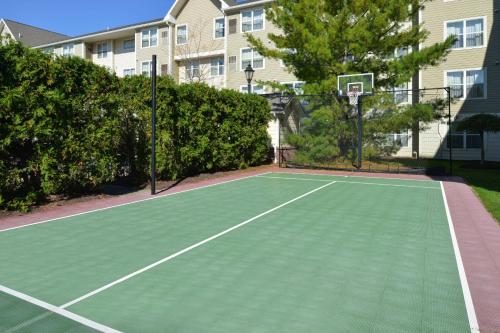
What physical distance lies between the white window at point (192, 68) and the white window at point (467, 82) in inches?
807

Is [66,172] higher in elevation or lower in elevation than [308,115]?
lower

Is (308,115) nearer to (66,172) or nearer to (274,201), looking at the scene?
(274,201)

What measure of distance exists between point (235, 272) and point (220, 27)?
3180 cm

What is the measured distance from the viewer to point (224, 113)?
55.4 feet

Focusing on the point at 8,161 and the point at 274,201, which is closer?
the point at 8,161

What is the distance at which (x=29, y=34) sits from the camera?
46250 mm

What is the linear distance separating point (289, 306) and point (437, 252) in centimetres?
307

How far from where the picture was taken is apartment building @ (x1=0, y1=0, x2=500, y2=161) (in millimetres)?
23766

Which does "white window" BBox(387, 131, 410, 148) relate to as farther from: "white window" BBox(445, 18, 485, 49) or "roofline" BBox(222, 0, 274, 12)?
"roofline" BBox(222, 0, 274, 12)

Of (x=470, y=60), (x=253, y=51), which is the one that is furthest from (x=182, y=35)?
(x=470, y=60)

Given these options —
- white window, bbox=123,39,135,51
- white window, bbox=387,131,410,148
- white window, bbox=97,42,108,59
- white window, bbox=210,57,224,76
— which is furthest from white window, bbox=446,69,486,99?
white window, bbox=97,42,108,59

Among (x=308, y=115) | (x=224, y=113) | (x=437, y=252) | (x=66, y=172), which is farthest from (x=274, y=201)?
(x=308, y=115)

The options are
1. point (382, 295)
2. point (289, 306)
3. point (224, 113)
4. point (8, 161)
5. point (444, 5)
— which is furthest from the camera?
point (444, 5)

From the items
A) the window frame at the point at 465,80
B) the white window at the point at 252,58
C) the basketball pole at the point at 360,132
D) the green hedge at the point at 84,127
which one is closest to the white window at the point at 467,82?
the window frame at the point at 465,80
